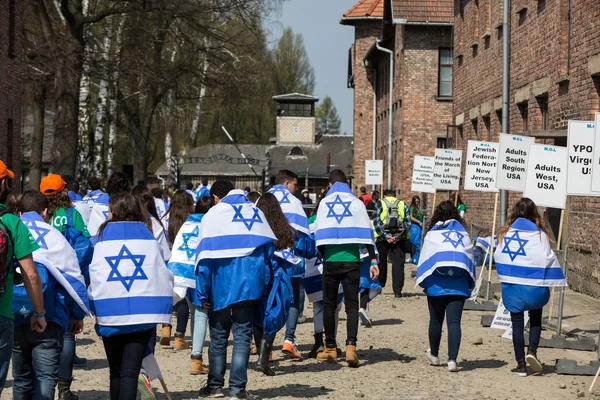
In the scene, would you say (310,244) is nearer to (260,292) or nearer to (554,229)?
(260,292)

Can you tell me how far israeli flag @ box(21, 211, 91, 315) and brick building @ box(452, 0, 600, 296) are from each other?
10809mm

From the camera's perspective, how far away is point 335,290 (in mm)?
11766

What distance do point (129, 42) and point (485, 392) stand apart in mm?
27042

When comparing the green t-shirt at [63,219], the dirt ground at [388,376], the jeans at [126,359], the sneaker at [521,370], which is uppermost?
the green t-shirt at [63,219]

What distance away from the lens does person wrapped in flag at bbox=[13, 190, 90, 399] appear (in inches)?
294

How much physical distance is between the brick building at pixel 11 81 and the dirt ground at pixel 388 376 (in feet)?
60.7

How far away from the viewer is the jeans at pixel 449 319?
11.3 meters

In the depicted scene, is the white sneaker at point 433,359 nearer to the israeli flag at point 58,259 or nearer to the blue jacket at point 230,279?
the blue jacket at point 230,279

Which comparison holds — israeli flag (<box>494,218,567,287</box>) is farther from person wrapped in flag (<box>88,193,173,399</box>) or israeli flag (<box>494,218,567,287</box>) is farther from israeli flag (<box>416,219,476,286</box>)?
person wrapped in flag (<box>88,193,173,399</box>)

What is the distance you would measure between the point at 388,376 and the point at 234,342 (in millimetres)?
2134

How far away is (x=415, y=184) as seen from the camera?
27.5 m

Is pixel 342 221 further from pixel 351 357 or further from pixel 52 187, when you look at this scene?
pixel 52 187

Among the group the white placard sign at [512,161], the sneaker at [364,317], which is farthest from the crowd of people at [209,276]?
the white placard sign at [512,161]

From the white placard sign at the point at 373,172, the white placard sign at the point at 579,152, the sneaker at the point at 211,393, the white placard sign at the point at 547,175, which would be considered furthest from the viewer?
the white placard sign at the point at 373,172
